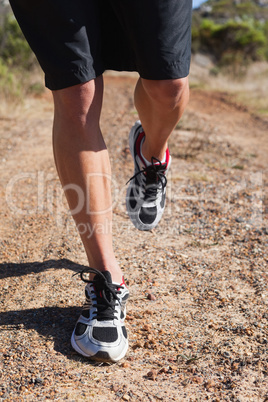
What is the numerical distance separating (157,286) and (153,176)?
21.7 inches

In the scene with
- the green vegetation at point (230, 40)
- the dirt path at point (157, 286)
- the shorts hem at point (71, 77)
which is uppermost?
the shorts hem at point (71, 77)

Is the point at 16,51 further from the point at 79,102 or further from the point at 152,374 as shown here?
the point at 152,374

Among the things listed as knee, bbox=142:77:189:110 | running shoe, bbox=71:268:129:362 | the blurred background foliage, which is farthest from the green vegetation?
running shoe, bbox=71:268:129:362

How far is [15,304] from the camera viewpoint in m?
1.82

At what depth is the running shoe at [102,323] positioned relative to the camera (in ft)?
4.98

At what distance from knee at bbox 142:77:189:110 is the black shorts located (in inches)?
1.4

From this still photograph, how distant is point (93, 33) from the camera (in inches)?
59.7

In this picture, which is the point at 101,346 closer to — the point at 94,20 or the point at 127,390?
the point at 127,390

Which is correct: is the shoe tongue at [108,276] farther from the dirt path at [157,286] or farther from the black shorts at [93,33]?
the black shorts at [93,33]

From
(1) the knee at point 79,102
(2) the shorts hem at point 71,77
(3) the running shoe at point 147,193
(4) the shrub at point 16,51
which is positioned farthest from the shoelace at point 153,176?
(4) the shrub at point 16,51

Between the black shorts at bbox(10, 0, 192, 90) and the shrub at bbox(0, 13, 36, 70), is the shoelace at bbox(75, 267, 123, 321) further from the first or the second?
the shrub at bbox(0, 13, 36, 70)

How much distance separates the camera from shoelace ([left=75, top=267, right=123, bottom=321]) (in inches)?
63.3

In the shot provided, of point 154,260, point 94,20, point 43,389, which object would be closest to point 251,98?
point 154,260

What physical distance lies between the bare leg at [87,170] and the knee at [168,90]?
0.19 m
